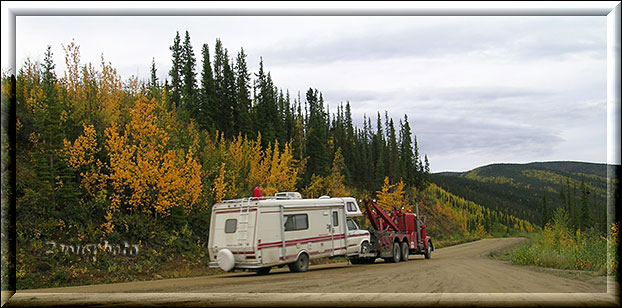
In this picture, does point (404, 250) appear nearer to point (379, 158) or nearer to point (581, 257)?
point (581, 257)

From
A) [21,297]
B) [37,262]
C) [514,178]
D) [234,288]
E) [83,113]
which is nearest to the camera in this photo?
[21,297]

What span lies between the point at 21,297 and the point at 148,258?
10660mm

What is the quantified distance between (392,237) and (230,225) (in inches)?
398

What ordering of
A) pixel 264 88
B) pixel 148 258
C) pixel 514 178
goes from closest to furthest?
pixel 148 258
pixel 264 88
pixel 514 178

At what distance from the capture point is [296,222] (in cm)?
1780

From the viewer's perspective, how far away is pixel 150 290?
42.2 ft

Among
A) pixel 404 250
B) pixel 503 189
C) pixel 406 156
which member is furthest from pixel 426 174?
pixel 404 250

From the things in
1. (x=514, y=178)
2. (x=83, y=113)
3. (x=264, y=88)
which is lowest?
(x=514, y=178)

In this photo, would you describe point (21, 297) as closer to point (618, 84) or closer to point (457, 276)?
point (457, 276)

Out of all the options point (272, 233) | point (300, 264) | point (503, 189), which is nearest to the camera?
point (272, 233)

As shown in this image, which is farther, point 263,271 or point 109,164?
point 109,164

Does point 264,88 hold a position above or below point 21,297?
above

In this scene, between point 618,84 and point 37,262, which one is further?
point 37,262

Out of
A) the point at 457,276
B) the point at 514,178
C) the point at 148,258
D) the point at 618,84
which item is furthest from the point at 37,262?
the point at 514,178
